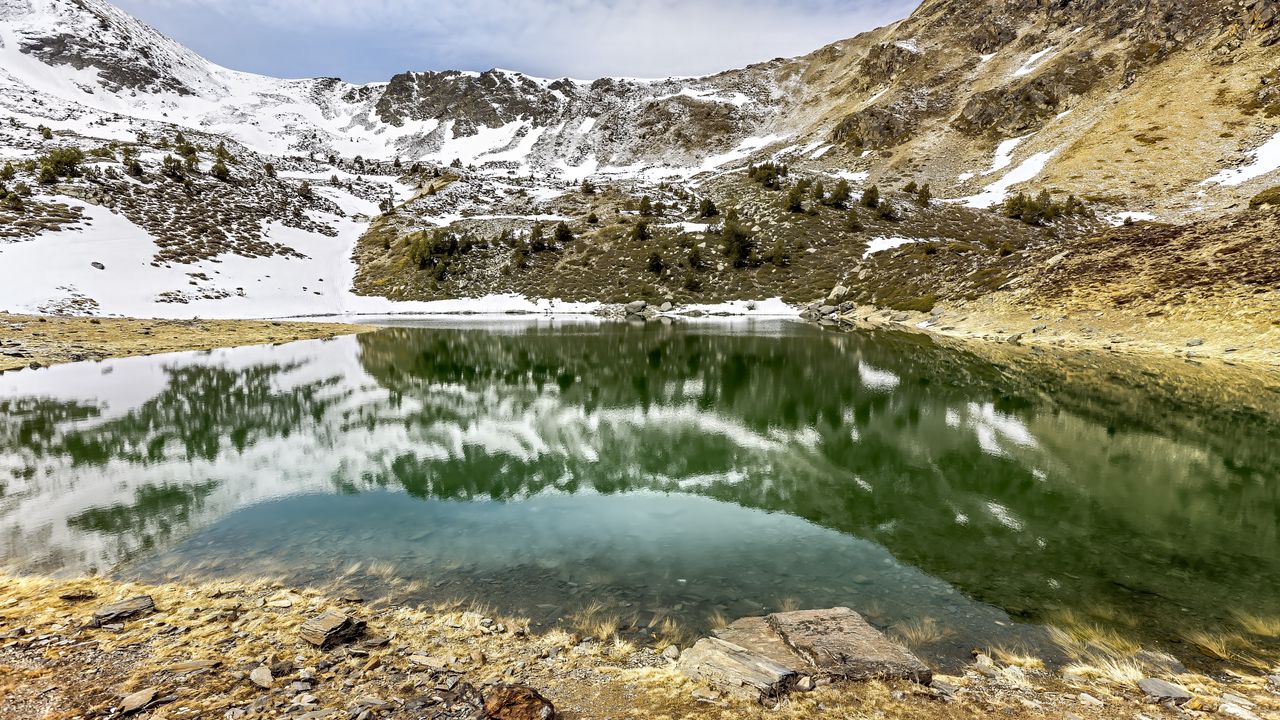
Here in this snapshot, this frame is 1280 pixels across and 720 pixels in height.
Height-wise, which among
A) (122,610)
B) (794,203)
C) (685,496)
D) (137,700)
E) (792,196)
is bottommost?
(685,496)

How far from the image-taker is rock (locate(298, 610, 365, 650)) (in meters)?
6.58

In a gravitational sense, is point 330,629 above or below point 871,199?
below

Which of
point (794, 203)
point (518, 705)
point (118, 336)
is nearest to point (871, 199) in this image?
point (794, 203)

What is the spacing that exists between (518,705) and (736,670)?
2.30 m

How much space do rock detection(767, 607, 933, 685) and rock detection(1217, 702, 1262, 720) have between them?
2.54 meters

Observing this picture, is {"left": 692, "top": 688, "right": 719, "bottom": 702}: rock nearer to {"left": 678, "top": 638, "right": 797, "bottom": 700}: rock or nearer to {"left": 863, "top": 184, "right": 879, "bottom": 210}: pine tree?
{"left": 678, "top": 638, "right": 797, "bottom": 700}: rock

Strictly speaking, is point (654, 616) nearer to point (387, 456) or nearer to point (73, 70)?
point (387, 456)

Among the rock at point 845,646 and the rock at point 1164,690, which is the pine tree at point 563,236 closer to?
the rock at point 845,646

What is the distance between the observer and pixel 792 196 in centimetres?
9481

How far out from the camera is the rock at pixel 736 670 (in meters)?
5.93

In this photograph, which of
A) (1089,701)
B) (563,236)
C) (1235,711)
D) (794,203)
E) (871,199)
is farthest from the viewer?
(794,203)

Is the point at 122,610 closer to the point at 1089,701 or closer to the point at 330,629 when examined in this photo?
the point at 330,629

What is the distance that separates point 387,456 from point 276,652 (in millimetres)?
9372

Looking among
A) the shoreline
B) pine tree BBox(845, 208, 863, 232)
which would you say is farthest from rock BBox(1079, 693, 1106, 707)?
pine tree BBox(845, 208, 863, 232)
